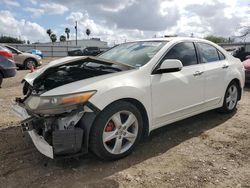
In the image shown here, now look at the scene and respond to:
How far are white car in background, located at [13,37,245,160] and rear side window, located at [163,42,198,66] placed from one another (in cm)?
2

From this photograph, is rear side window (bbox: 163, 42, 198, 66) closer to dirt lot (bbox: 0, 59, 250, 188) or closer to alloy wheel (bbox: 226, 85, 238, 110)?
dirt lot (bbox: 0, 59, 250, 188)

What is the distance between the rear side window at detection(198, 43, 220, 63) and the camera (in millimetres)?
5535

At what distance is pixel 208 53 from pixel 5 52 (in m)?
6.18

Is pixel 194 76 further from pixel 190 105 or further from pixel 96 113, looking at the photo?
pixel 96 113

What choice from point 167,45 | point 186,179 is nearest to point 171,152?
point 186,179

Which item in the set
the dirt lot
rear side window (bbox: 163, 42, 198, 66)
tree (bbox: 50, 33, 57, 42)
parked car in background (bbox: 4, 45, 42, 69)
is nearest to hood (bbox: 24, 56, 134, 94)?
rear side window (bbox: 163, 42, 198, 66)

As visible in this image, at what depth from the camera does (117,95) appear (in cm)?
391

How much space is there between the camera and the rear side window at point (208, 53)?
5.54m

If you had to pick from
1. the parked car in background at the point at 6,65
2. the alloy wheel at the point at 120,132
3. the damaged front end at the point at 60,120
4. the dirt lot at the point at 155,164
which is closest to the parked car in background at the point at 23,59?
the parked car in background at the point at 6,65

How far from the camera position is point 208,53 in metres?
5.73

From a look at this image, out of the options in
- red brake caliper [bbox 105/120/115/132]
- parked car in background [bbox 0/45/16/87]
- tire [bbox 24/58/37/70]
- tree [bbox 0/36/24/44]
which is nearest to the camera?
red brake caliper [bbox 105/120/115/132]

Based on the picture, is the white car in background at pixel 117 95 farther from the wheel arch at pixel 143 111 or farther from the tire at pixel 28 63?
the tire at pixel 28 63

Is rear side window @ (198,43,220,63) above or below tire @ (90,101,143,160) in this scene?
above

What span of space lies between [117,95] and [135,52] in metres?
1.30
